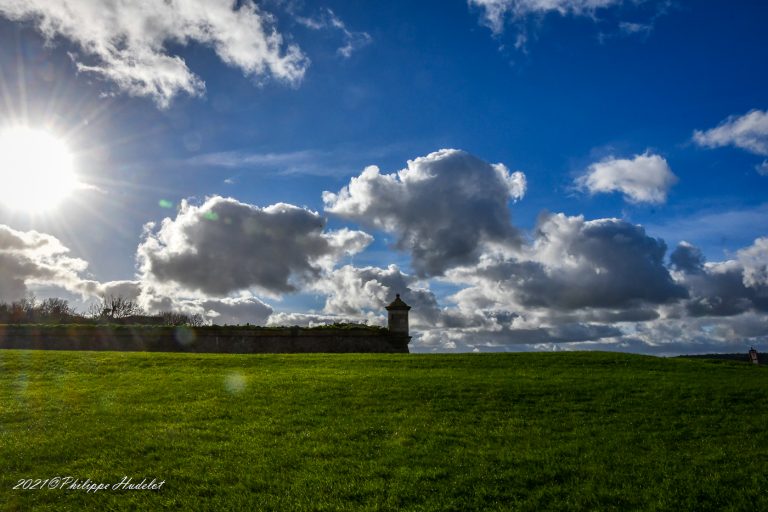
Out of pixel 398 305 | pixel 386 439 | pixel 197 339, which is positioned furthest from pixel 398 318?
pixel 386 439

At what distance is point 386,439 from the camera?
1136cm

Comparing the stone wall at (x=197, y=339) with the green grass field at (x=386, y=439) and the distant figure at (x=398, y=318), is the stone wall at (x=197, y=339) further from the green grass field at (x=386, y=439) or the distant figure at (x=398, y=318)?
the green grass field at (x=386, y=439)

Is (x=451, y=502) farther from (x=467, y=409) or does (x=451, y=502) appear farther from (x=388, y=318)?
(x=388, y=318)

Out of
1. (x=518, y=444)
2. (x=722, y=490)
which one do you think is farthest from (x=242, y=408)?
(x=722, y=490)

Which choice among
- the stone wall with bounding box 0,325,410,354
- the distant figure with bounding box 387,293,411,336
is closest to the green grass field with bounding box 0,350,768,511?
the stone wall with bounding box 0,325,410,354

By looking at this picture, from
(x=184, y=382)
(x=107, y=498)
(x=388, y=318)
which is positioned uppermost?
(x=388, y=318)

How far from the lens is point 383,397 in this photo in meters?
15.5

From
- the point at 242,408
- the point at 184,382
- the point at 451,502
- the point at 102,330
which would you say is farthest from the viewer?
the point at 102,330

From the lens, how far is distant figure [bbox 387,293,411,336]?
37.7 metres

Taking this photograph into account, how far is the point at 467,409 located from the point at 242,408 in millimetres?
6004

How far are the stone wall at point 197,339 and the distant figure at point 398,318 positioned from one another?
465 mm

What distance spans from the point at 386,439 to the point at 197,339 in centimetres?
2670

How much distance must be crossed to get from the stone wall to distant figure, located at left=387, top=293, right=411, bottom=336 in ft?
1.52

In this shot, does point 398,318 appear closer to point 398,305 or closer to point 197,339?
point 398,305
